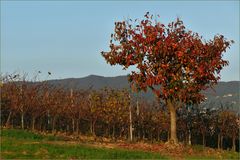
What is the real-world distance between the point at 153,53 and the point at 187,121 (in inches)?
807

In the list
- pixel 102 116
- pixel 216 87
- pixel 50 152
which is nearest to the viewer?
pixel 50 152

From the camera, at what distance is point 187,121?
4378 cm

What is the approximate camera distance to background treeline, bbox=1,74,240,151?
123 ft

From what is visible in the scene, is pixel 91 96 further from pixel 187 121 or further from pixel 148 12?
pixel 148 12

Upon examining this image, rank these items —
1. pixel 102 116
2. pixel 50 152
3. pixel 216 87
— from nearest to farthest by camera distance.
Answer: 1. pixel 50 152
2. pixel 102 116
3. pixel 216 87

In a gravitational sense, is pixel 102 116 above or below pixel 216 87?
below

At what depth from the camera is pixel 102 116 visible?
135 ft

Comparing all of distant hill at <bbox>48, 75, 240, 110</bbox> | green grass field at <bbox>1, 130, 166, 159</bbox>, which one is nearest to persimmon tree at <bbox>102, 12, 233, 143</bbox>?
green grass field at <bbox>1, 130, 166, 159</bbox>

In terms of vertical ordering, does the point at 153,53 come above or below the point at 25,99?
above

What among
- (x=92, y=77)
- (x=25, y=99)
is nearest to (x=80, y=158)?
(x=25, y=99)

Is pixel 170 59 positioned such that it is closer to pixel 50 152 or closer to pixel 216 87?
pixel 50 152

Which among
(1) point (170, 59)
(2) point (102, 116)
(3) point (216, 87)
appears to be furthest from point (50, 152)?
A: (3) point (216, 87)

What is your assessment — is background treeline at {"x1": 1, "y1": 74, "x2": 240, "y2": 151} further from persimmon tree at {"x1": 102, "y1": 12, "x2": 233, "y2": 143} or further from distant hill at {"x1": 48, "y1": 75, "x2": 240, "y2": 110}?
distant hill at {"x1": 48, "y1": 75, "x2": 240, "y2": 110}

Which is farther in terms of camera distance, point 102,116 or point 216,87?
point 216,87
